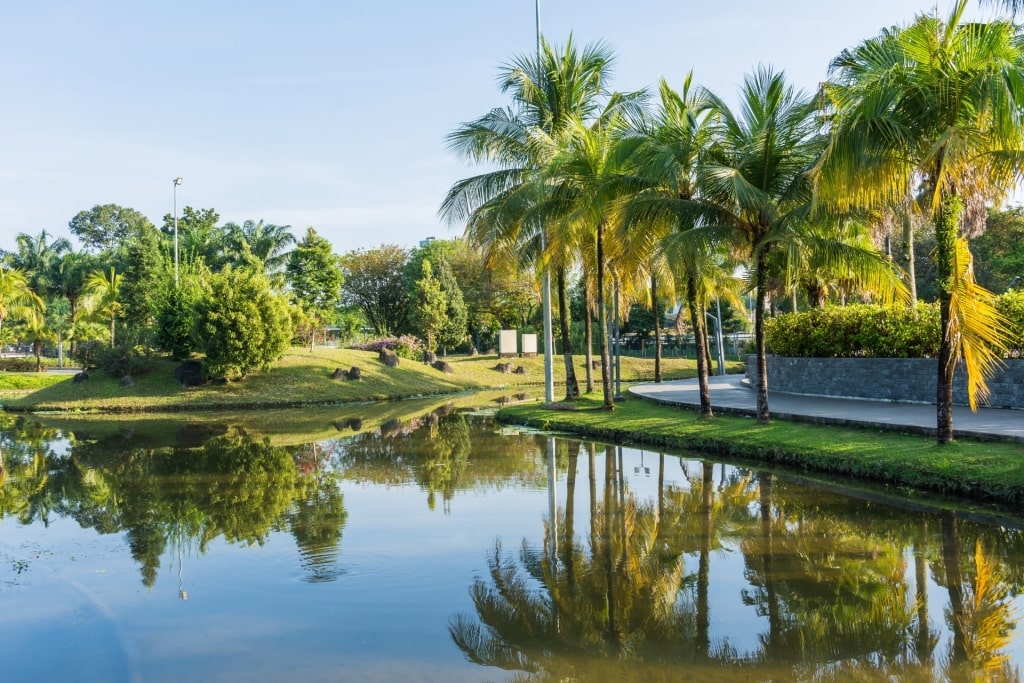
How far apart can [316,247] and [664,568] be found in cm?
4141

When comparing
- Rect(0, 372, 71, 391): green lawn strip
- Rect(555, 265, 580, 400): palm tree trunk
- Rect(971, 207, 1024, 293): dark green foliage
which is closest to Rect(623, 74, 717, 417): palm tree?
Rect(555, 265, 580, 400): palm tree trunk

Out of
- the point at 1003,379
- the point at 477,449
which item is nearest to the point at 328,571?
the point at 477,449

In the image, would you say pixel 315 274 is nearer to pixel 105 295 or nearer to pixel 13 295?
pixel 105 295

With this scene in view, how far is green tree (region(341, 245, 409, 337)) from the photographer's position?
183ft

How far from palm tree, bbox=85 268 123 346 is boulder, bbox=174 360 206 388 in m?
14.5

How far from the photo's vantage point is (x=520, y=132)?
21016 mm

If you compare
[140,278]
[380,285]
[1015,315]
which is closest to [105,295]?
[140,278]

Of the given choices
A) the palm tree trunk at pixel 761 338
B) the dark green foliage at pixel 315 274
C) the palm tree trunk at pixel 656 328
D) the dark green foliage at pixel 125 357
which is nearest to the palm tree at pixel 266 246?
the dark green foliage at pixel 315 274

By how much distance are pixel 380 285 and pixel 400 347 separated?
13452mm

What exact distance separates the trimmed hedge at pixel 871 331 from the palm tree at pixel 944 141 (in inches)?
192

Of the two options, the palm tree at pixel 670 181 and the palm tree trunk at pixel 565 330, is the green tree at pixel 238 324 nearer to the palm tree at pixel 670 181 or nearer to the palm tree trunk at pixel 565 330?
the palm tree trunk at pixel 565 330

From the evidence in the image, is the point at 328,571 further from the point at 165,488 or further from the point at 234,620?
the point at 165,488

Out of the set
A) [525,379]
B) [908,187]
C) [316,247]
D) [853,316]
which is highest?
[316,247]

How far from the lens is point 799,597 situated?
6629 mm
